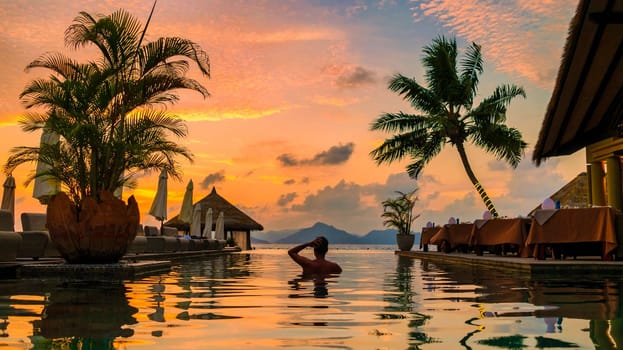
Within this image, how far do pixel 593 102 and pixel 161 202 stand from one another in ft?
48.4

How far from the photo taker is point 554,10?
17125 millimetres

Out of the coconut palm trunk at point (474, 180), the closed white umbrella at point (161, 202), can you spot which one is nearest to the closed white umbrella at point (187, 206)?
the closed white umbrella at point (161, 202)

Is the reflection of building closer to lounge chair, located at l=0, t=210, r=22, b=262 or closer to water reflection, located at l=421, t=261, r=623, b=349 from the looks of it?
water reflection, located at l=421, t=261, r=623, b=349

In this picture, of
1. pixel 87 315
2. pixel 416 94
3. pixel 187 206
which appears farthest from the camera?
pixel 187 206

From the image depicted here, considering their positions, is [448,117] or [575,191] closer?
[575,191]

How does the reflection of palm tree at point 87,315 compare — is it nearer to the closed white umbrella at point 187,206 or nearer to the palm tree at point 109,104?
the palm tree at point 109,104

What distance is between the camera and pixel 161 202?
23.3 m

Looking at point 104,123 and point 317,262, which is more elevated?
point 104,123

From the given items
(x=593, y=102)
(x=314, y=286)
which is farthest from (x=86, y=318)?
(x=593, y=102)

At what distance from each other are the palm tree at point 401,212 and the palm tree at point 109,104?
54.2 feet

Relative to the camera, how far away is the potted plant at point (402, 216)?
26.6 m

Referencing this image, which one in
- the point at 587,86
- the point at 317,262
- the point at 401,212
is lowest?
the point at 317,262

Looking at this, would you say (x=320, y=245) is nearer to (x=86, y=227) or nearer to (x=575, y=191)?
(x=86, y=227)

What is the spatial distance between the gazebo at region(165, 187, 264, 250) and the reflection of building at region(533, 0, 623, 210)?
21315 millimetres
